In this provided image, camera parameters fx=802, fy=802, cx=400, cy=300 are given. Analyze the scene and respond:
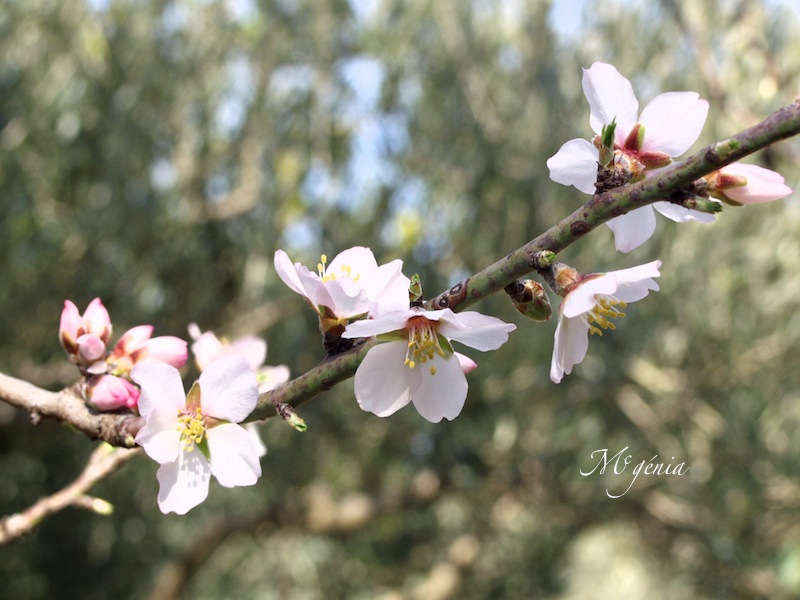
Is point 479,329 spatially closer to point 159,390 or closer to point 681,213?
point 681,213

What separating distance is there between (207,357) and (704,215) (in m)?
0.73

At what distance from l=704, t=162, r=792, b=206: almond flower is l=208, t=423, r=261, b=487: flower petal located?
0.54 m

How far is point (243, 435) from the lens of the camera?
901mm

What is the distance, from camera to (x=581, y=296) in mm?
807

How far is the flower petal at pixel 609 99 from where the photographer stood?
0.88m

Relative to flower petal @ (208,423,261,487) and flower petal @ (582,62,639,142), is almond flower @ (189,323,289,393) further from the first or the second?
flower petal @ (582,62,639,142)

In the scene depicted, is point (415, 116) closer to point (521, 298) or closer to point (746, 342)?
point (746, 342)

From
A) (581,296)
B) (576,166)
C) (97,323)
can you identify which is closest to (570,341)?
(581,296)

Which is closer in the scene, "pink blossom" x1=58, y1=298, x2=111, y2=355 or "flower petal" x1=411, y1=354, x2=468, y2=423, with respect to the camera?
"flower petal" x1=411, y1=354, x2=468, y2=423

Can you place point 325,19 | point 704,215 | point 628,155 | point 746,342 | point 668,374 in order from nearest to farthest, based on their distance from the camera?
point 704,215 → point 628,155 → point 746,342 → point 668,374 → point 325,19

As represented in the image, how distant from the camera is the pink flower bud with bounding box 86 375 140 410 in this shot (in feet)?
3.09

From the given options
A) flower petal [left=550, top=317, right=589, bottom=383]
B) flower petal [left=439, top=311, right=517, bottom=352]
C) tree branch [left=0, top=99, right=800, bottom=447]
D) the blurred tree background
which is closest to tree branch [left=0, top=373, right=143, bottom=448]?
tree branch [left=0, top=99, right=800, bottom=447]

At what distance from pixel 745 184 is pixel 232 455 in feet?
1.97

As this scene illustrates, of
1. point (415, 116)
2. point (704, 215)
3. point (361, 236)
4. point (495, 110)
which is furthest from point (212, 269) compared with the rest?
point (704, 215)
